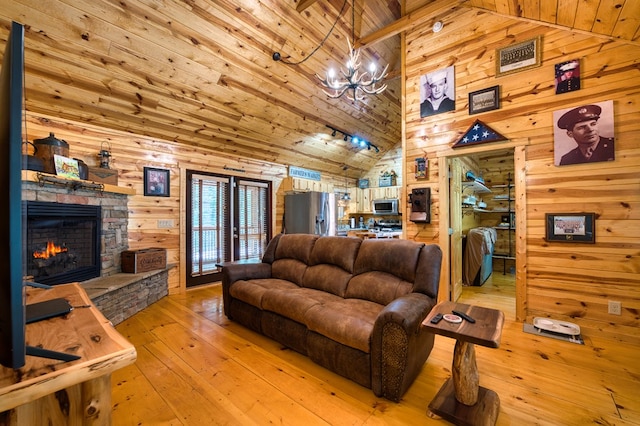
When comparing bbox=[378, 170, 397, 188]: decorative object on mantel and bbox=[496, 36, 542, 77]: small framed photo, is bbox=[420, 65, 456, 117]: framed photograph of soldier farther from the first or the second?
bbox=[378, 170, 397, 188]: decorative object on mantel

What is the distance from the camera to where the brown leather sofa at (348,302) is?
72.3 inches

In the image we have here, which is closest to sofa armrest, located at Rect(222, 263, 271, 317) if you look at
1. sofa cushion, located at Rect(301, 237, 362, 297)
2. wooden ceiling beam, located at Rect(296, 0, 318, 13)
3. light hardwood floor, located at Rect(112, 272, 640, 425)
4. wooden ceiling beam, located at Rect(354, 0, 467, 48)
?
light hardwood floor, located at Rect(112, 272, 640, 425)

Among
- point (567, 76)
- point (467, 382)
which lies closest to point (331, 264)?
point (467, 382)

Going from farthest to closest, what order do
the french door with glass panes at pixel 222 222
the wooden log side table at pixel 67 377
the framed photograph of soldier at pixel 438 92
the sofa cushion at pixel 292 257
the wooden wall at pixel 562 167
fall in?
the french door with glass panes at pixel 222 222
the framed photograph of soldier at pixel 438 92
the sofa cushion at pixel 292 257
the wooden wall at pixel 562 167
the wooden log side table at pixel 67 377

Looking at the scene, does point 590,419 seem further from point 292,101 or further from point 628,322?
point 292,101

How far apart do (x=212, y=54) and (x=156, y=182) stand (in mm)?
2049

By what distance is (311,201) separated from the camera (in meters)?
5.67

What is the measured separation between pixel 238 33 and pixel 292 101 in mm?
1440

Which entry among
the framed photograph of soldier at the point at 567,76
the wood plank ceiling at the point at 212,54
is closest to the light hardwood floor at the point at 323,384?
the framed photograph of soldier at the point at 567,76

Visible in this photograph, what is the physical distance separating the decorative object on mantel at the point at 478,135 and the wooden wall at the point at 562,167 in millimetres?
73

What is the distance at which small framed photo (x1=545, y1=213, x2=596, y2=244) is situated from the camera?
9.29 ft

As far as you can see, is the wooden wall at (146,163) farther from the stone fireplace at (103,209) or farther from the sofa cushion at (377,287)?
the sofa cushion at (377,287)

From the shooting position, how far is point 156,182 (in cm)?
410

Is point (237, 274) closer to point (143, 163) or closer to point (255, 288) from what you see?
point (255, 288)
